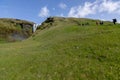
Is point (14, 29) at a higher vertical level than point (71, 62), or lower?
higher

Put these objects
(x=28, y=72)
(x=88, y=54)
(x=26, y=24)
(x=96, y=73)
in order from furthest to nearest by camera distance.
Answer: (x=26, y=24) < (x=88, y=54) < (x=28, y=72) < (x=96, y=73)

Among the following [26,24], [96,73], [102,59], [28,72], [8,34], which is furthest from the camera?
[26,24]

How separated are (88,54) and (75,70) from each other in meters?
5.14

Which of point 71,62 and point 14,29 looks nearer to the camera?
point 71,62

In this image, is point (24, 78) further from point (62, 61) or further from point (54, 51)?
point (54, 51)

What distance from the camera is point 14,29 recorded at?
137625 mm

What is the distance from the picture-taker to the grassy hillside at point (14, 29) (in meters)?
126

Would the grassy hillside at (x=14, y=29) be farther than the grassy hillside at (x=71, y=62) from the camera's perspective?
Yes

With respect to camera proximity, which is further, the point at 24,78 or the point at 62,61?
the point at 62,61

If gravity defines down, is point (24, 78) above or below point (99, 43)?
below

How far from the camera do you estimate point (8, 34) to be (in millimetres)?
128500

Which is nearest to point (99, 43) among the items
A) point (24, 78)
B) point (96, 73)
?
point (96, 73)

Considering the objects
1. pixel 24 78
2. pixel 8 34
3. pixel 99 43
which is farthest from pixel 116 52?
pixel 8 34

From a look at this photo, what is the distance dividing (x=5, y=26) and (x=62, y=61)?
11161 centimetres
